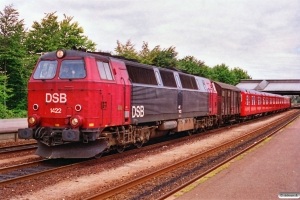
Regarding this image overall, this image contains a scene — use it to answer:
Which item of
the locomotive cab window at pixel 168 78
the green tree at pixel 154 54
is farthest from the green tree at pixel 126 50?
the locomotive cab window at pixel 168 78

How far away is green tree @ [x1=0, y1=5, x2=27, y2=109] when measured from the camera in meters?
37.0

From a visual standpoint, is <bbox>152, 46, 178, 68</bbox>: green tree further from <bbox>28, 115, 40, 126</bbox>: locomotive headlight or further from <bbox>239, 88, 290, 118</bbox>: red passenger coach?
<bbox>28, 115, 40, 126</bbox>: locomotive headlight

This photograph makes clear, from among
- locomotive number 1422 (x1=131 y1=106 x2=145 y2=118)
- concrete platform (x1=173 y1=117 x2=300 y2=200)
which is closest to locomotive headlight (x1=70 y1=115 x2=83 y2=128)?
locomotive number 1422 (x1=131 y1=106 x2=145 y2=118)

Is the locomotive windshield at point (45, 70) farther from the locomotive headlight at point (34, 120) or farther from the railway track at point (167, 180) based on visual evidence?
the railway track at point (167, 180)

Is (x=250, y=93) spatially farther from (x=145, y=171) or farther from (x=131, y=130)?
(x=145, y=171)

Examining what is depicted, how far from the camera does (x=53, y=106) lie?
12.3 meters

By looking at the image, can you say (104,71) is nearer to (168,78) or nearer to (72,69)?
(72,69)

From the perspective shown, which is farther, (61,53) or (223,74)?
(223,74)

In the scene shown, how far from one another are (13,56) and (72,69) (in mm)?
27069

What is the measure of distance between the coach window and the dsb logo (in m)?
1.47

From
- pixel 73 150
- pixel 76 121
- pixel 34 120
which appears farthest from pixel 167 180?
pixel 34 120

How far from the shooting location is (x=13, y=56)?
121 ft

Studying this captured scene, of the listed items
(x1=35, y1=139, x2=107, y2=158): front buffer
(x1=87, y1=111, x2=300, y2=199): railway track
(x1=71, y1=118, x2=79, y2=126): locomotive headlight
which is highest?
(x1=71, y1=118, x2=79, y2=126): locomotive headlight

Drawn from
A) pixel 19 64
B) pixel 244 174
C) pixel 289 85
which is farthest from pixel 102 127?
pixel 289 85
